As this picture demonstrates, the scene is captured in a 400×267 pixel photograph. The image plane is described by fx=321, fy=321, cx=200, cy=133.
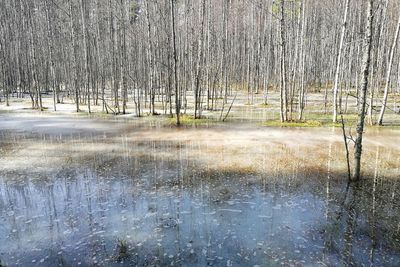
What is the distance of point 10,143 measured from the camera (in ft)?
58.4

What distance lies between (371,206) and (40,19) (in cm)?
→ 5611

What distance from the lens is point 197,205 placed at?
9.19 m

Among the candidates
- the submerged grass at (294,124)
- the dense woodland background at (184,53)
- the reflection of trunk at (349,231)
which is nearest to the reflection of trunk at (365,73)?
the reflection of trunk at (349,231)

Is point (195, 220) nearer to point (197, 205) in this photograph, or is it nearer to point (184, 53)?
point (197, 205)

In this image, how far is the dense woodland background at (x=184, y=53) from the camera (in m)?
25.7

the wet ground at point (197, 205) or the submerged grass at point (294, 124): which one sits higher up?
the submerged grass at point (294, 124)

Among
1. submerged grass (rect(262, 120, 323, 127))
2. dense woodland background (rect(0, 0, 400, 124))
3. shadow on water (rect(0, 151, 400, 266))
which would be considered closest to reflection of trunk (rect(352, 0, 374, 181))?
shadow on water (rect(0, 151, 400, 266))

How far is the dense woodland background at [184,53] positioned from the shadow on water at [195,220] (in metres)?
10.8

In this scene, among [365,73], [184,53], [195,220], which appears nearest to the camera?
[195,220]

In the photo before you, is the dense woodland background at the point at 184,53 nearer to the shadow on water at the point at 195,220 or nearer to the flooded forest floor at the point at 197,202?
the flooded forest floor at the point at 197,202

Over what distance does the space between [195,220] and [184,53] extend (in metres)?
24.8

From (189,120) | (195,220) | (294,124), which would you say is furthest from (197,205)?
(189,120)

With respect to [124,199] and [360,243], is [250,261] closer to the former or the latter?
[360,243]

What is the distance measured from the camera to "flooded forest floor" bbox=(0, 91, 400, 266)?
6.69m
